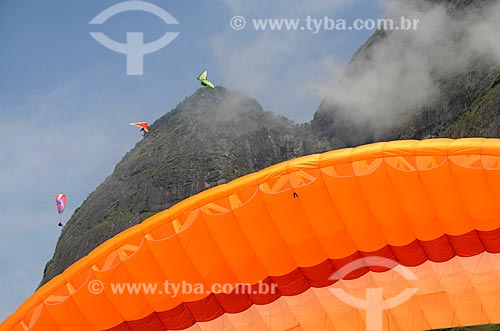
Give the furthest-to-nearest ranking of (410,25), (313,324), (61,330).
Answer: (410,25)
(313,324)
(61,330)

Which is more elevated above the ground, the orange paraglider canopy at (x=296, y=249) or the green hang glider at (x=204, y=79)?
the green hang glider at (x=204, y=79)

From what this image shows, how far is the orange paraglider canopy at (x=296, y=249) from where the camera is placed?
62.6ft

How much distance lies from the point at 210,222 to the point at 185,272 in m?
1.48

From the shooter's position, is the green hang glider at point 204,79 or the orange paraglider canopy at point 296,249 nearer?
the orange paraglider canopy at point 296,249

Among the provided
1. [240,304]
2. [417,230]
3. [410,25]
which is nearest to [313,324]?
[240,304]

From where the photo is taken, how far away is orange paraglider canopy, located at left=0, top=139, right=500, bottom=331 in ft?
62.6

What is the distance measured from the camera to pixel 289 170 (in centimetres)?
1956

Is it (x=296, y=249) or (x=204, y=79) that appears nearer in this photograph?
(x=296, y=249)

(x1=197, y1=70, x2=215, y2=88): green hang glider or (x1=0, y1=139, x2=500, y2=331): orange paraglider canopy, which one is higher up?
(x1=197, y1=70, x2=215, y2=88): green hang glider

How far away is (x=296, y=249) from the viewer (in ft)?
65.0

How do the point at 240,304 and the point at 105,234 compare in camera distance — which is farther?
the point at 105,234

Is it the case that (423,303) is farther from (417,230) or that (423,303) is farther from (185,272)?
(185,272)

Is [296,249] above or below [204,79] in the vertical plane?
below

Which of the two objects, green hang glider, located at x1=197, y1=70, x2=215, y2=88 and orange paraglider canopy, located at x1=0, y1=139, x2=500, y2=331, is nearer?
orange paraglider canopy, located at x1=0, y1=139, x2=500, y2=331
